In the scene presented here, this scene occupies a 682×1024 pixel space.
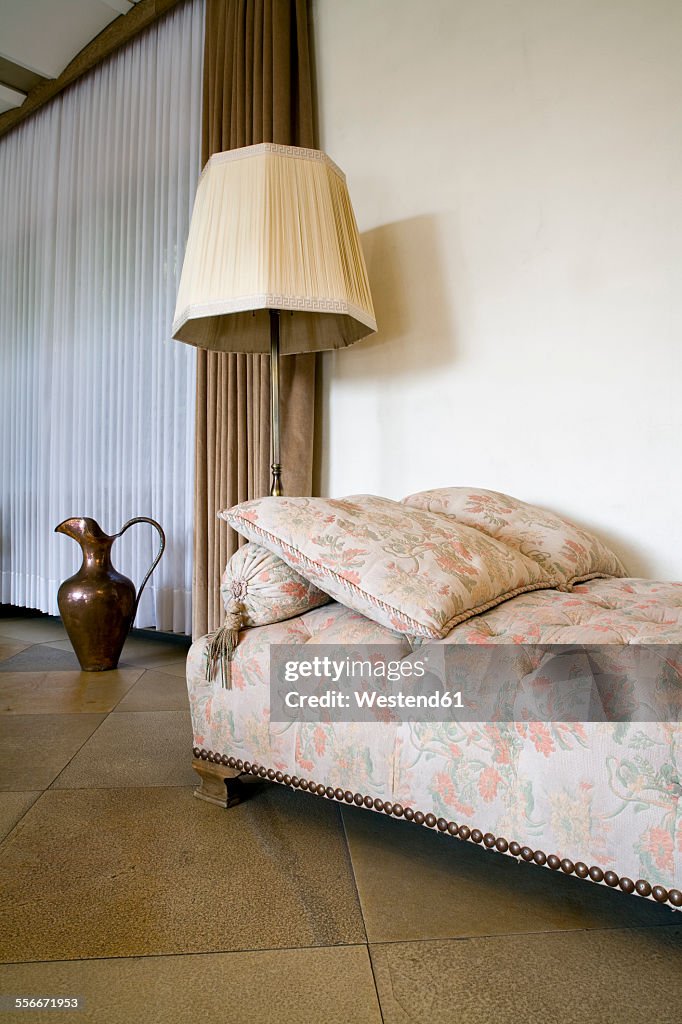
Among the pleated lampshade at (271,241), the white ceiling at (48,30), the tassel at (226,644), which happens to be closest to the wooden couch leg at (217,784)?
the tassel at (226,644)

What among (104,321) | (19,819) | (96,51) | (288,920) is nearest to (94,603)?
(19,819)

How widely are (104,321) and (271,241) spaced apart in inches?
71.6

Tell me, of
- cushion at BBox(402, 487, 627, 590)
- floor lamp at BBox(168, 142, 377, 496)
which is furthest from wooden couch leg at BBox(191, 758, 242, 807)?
floor lamp at BBox(168, 142, 377, 496)

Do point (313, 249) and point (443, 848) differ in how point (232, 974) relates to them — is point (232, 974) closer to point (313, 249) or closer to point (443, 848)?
point (443, 848)

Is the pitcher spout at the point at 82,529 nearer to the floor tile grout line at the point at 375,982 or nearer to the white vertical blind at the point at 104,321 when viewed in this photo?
the white vertical blind at the point at 104,321

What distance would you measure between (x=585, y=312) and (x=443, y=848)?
1.47 m

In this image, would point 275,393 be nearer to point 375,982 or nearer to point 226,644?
point 226,644

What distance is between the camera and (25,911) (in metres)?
0.96

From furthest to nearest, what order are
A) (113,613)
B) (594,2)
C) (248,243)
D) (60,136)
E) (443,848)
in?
(60,136), (113,613), (594,2), (248,243), (443,848)

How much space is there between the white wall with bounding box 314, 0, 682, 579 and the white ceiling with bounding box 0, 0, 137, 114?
1.30m

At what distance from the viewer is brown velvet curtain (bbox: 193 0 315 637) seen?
2.45 metres

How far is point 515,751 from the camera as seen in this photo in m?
0.95

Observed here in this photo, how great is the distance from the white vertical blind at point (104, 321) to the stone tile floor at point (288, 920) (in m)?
1.64

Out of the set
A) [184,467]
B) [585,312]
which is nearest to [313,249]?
[585,312]
